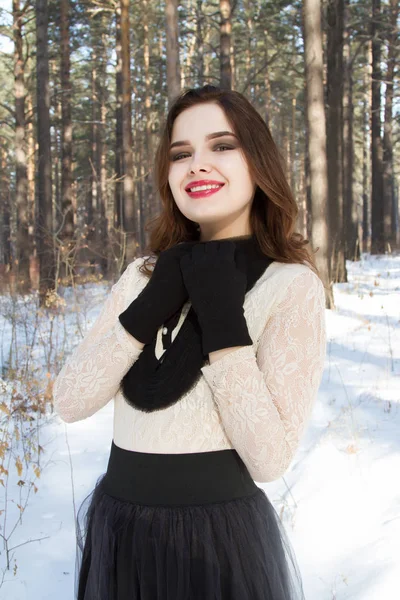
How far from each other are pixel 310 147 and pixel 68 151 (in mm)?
6442

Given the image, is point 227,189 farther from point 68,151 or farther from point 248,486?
point 68,151

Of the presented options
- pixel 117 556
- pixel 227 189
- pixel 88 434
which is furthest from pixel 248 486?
pixel 88 434

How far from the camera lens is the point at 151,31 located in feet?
68.7

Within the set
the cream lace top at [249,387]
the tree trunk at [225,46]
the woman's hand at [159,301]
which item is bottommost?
the cream lace top at [249,387]

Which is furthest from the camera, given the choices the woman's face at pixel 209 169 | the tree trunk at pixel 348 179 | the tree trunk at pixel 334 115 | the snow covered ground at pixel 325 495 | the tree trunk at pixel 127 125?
the tree trunk at pixel 348 179

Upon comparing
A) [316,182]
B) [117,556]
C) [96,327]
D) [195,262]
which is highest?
[316,182]

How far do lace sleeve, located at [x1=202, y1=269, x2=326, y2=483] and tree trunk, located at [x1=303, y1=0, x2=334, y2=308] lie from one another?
6.74m

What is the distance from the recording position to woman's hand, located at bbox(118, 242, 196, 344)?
137 centimetres

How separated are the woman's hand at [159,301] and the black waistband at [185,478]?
Result: 298 millimetres

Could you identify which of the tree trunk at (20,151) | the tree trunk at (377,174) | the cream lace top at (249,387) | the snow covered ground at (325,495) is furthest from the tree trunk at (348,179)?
the cream lace top at (249,387)

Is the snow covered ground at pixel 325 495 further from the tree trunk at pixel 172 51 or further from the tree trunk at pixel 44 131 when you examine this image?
the tree trunk at pixel 44 131

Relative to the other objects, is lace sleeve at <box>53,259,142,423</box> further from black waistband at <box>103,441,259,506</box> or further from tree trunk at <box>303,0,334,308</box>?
tree trunk at <box>303,0,334,308</box>

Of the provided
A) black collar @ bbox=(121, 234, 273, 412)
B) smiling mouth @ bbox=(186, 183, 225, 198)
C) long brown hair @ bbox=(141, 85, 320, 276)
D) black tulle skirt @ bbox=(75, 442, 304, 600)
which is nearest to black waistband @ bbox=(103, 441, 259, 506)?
black tulle skirt @ bbox=(75, 442, 304, 600)

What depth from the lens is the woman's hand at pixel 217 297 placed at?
1.26 meters
